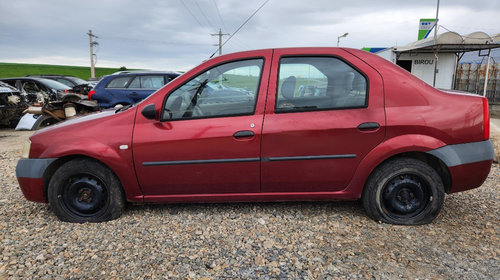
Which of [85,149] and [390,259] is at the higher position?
[85,149]

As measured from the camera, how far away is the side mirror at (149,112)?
2.97 m

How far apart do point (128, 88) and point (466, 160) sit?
8177mm

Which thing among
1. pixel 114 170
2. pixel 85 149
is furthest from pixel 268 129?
pixel 85 149

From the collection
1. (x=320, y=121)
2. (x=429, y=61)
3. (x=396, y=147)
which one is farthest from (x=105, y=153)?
(x=429, y=61)

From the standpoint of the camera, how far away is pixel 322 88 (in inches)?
117

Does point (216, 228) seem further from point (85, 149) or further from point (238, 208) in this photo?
point (85, 149)

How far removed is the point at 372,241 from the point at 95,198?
2.61 meters

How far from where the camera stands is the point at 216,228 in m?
3.04

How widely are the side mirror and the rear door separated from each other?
1.02m

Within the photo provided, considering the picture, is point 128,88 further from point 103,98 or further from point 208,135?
point 208,135

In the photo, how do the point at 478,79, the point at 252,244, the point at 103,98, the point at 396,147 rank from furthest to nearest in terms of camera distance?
1. the point at 478,79
2. the point at 103,98
3. the point at 396,147
4. the point at 252,244

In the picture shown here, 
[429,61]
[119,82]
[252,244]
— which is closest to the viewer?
[252,244]

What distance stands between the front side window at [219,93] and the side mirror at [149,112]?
0.09 meters

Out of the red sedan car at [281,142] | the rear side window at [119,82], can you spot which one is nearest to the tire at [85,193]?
the red sedan car at [281,142]
